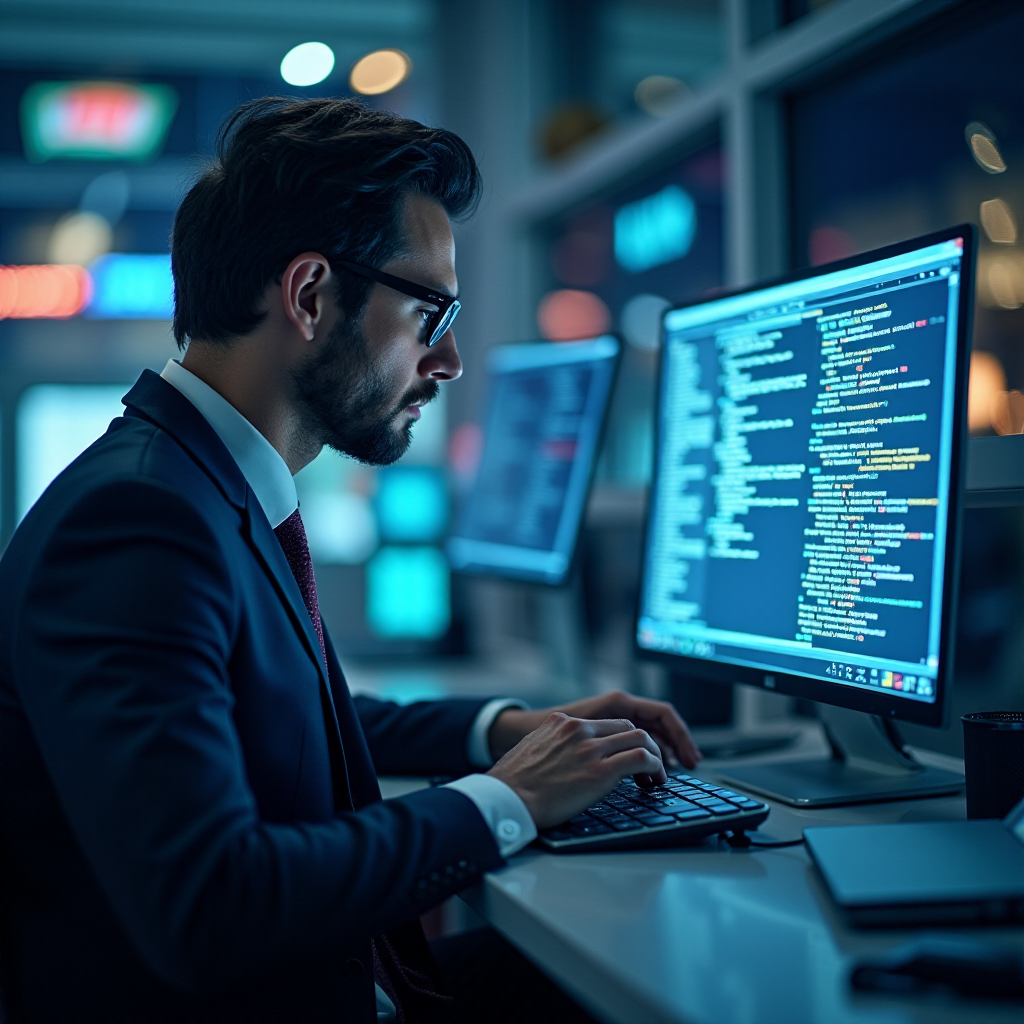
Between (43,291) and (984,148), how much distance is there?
3.81 metres

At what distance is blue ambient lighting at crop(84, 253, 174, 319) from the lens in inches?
165

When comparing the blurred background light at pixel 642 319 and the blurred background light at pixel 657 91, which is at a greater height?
the blurred background light at pixel 657 91

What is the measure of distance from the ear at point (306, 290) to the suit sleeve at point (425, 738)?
0.46m

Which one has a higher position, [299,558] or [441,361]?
[441,361]

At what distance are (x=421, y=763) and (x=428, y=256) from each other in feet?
1.95

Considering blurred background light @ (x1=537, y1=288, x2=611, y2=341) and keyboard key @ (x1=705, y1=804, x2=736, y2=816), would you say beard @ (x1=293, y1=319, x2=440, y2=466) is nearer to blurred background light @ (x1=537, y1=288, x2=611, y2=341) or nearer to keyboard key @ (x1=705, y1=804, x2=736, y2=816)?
keyboard key @ (x1=705, y1=804, x2=736, y2=816)

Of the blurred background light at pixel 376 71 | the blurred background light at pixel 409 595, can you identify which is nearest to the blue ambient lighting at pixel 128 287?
the blurred background light at pixel 376 71

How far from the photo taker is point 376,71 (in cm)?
270

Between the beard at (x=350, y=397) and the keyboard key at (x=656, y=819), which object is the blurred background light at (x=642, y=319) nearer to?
the beard at (x=350, y=397)

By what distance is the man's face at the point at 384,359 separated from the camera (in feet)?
3.46

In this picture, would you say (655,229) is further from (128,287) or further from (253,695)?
(128,287)

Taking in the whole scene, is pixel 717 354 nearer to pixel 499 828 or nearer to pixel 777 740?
pixel 777 740

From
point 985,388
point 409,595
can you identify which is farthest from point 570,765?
point 409,595

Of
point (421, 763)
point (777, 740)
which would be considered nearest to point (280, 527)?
point (421, 763)
